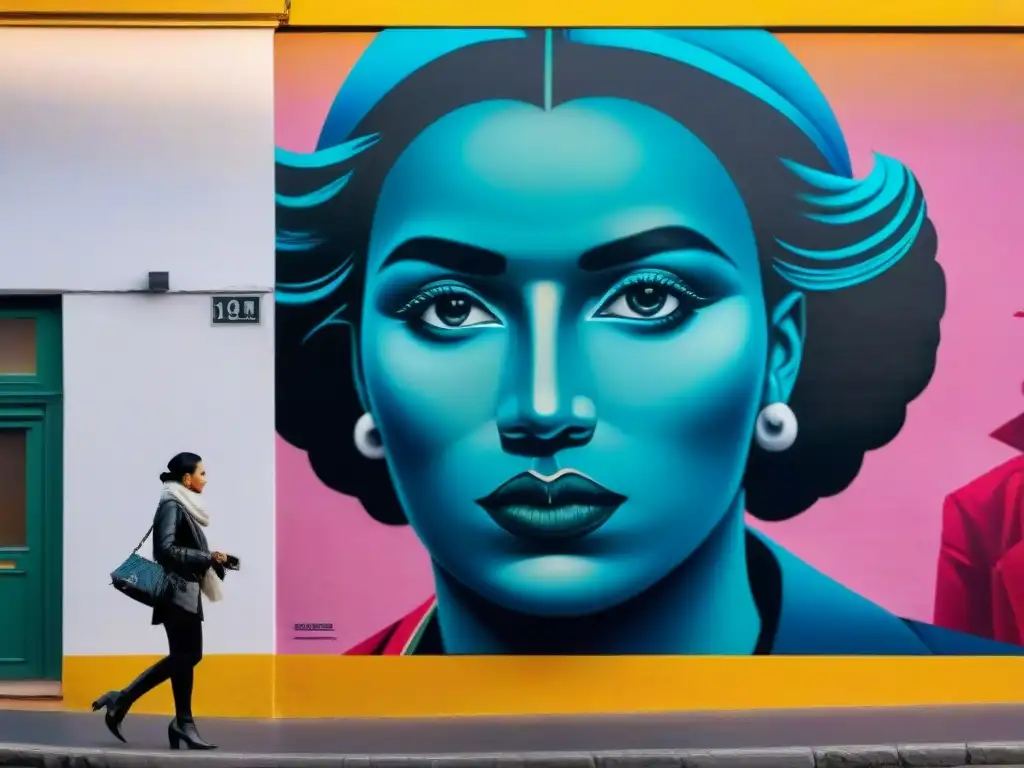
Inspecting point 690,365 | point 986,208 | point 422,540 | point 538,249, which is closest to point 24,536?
point 422,540

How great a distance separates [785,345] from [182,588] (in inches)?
179

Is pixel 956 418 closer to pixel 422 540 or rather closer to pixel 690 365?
pixel 690 365

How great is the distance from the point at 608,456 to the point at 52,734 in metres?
4.13

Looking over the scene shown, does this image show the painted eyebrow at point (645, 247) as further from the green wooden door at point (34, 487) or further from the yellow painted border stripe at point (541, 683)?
the green wooden door at point (34, 487)

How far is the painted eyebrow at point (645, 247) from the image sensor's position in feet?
32.5

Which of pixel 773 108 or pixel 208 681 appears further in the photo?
pixel 773 108

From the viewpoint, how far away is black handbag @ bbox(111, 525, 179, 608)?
8.30 metres

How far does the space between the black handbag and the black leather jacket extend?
5 cm

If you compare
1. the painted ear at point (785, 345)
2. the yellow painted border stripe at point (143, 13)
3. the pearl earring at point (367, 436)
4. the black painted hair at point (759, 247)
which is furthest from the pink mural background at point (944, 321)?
the painted ear at point (785, 345)

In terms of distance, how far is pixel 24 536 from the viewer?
10.0 metres

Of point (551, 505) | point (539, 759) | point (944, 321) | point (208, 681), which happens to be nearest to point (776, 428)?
point (944, 321)

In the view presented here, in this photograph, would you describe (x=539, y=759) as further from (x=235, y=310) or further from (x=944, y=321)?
(x=944, y=321)

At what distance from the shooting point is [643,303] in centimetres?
995

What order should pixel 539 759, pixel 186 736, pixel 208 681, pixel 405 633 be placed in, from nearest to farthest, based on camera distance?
pixel 539 759, pixel 186 736, pixel 208 681, pixel 405 633
